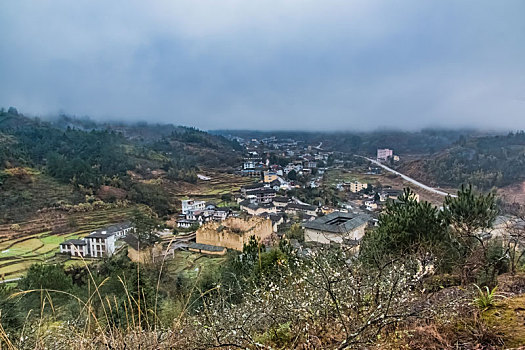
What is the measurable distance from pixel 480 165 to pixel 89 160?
5152cm

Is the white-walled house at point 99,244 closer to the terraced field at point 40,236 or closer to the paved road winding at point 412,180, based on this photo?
the terraced field at point 40,236

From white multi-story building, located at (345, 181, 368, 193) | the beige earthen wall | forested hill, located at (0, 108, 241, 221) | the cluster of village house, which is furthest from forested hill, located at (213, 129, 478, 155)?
the beige earthen wall

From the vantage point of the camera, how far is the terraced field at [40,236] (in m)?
19.6

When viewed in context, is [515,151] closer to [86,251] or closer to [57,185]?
[86,251]

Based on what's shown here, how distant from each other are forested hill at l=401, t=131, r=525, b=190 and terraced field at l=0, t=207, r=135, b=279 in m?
32.5

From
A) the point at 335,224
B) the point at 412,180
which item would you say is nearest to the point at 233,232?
the point at 335,224

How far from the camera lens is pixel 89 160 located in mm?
48156

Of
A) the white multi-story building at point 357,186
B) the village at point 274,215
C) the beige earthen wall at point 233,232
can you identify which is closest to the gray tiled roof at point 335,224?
the village at point 274,215

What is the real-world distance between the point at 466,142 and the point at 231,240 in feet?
130

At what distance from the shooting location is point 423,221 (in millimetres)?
6109

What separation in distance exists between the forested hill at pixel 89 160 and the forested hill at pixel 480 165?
3046cm

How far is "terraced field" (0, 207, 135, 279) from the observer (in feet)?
64.3

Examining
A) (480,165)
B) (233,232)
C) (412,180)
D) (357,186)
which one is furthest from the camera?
(357,186)

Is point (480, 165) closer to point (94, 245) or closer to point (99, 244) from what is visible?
point (99, 244)
